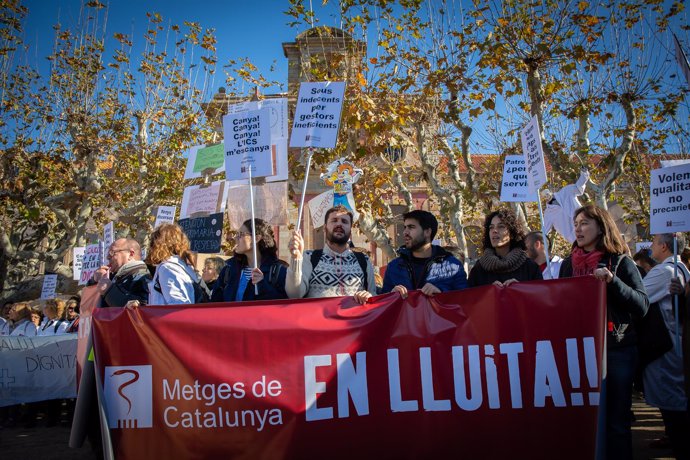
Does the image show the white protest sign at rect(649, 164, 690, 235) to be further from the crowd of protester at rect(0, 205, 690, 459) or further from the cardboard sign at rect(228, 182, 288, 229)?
the cardboard sign at rect(228, 182, 288, 229)

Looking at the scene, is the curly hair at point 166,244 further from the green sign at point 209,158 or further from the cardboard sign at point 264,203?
the green sign at point 209,158

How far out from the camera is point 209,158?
28.4ft

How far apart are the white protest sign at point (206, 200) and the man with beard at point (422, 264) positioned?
390 cm

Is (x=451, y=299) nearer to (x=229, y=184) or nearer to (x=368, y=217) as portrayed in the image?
(x=229, y=184)

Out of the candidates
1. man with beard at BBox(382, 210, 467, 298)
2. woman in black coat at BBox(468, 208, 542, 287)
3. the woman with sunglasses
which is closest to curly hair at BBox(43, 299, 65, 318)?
the woman with sunglasses

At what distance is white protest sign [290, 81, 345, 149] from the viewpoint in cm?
602

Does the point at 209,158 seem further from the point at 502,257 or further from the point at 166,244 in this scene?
the point at 502,257

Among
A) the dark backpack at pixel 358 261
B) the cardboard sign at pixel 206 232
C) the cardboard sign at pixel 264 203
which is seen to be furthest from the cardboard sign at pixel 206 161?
the dark backpack at pixel 358 261

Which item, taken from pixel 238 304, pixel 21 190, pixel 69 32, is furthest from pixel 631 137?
pixel 21 190

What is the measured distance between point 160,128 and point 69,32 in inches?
135

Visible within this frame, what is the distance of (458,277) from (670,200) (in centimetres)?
252

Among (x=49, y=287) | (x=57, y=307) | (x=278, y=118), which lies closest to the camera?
(x=278, y=118)

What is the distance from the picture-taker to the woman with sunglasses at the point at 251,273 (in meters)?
5.16

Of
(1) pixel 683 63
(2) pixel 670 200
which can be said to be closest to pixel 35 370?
(2) pixel 670 200
